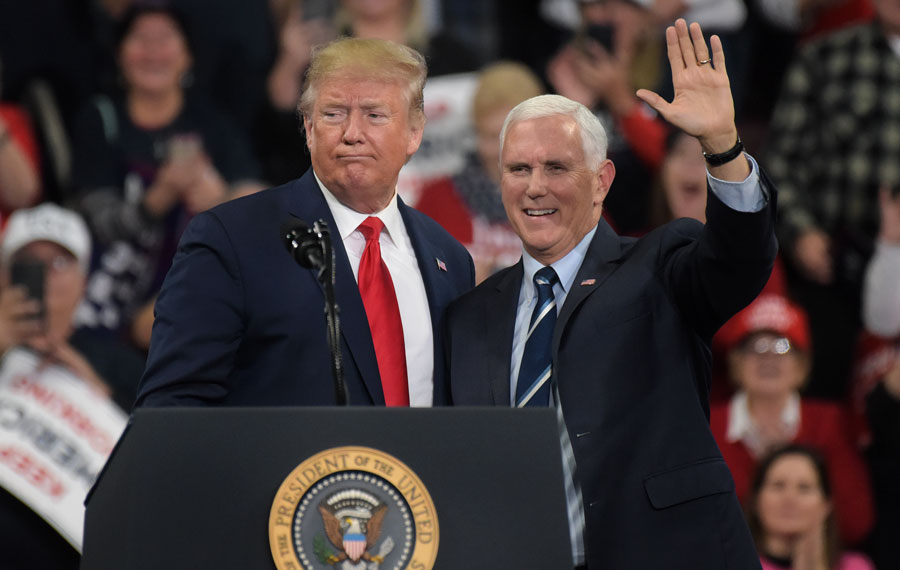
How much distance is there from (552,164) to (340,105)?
1.48ft

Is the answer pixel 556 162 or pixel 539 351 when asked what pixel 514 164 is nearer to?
pixel 556 162

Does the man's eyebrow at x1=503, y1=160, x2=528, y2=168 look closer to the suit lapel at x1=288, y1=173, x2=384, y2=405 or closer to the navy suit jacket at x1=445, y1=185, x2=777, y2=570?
the navy suit jacket at x1=445, y1=185, x2=777, y2=570

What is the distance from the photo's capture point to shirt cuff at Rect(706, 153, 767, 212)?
2.36 metres

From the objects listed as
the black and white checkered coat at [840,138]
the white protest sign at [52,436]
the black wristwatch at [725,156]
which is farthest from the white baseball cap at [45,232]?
the black wristwatch at [725,156]

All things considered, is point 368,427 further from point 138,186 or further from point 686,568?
point 138,186

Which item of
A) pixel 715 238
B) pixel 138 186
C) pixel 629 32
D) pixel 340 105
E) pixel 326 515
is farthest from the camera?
pixel 629 32

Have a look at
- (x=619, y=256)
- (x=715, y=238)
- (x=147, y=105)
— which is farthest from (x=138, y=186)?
(x=715, y=238)

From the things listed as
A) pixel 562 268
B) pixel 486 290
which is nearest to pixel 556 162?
pixel 562 268

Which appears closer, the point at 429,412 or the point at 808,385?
the point at 429,412

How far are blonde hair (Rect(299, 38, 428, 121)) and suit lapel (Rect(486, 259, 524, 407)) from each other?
1.35 feet

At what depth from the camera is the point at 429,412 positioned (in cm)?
187

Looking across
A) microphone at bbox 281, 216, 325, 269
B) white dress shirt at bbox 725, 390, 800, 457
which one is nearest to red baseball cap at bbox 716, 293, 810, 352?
white dress shirt at bbox 725, 390, 800, 457

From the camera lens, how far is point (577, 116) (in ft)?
8.83

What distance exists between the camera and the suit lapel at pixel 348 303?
2.54m
